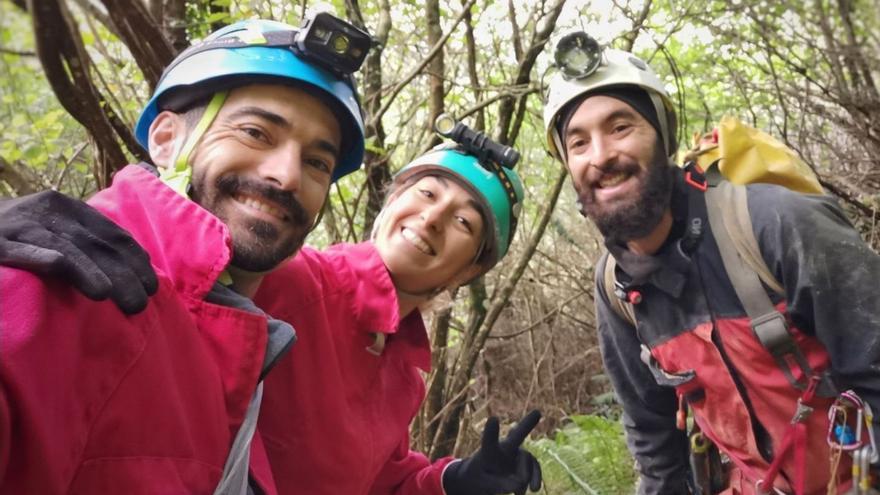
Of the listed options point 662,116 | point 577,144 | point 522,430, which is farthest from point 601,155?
point 522,430

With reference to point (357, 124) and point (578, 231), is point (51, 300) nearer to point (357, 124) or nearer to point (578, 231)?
point (357, 124)

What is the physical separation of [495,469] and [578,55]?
2.02 metres

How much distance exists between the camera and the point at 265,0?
322 centimetres

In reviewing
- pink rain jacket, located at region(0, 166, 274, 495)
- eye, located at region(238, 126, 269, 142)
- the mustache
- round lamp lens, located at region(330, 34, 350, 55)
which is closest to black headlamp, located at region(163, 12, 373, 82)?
round lamp lens, located at region(330, 34, 350, 55)

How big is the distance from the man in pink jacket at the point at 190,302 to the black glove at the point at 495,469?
48.8 inches

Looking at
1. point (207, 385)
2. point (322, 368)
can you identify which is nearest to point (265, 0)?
point (322, 368)

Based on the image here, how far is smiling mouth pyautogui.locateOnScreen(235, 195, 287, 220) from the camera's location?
1548mm

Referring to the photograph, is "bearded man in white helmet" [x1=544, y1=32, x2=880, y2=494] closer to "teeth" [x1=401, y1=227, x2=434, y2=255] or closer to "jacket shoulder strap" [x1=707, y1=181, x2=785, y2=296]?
"jacket shoulder strap" [x1=707, y1=181, x2=785, y2=296]

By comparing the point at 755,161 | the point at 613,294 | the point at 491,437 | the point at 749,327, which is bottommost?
the point at 491,437

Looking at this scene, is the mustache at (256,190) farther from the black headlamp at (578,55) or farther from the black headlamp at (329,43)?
the black headlamp at (578,55)

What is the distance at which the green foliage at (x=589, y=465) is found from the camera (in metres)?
3.52

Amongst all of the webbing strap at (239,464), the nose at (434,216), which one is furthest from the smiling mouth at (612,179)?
the webbing strap at (239,464)

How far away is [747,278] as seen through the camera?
231 cm

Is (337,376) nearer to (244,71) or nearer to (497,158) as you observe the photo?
(244,71)
